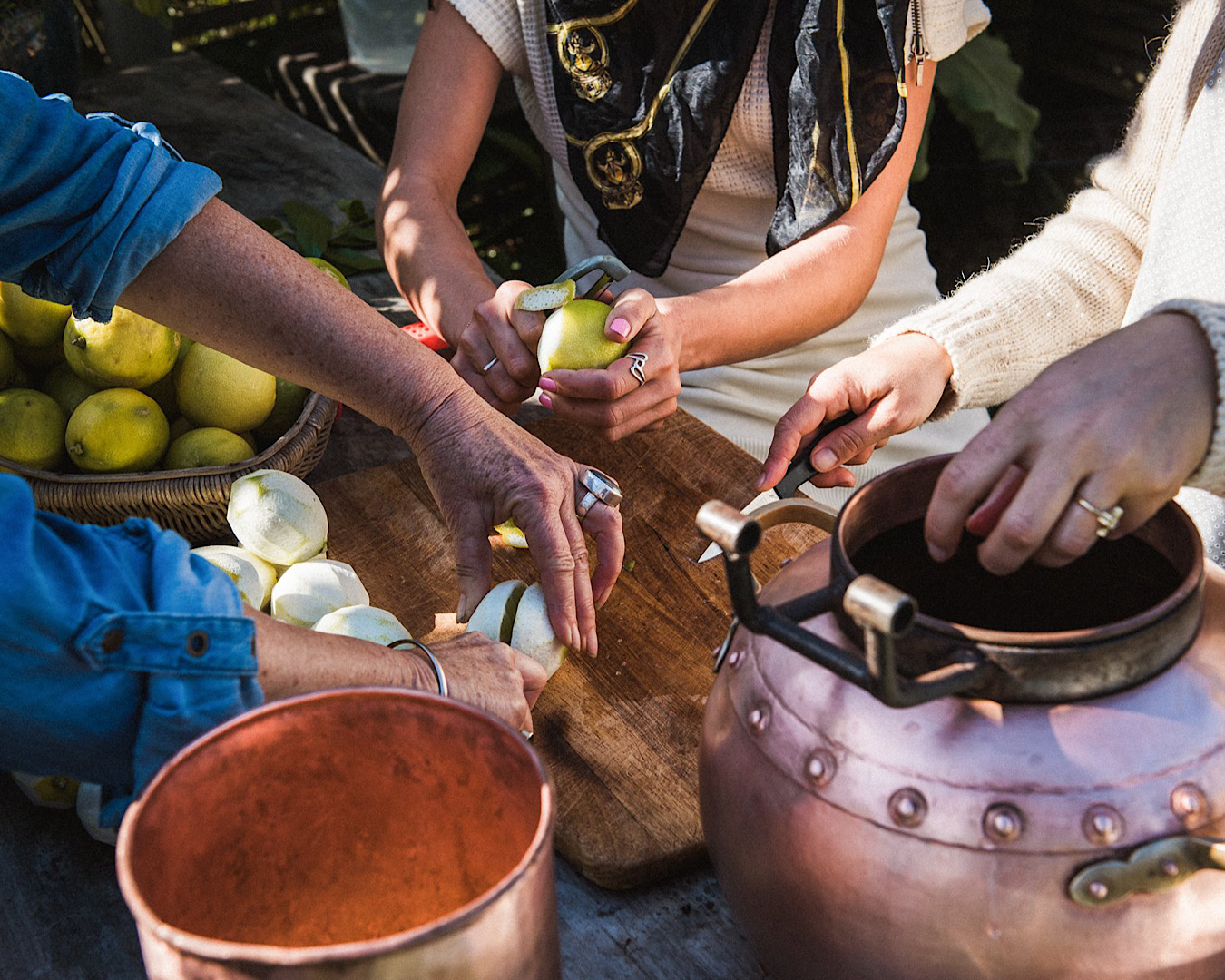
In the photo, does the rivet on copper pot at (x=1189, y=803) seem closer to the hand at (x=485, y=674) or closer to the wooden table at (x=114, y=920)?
the wooden table at (x=114, y=920)

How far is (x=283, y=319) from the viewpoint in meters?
1.25

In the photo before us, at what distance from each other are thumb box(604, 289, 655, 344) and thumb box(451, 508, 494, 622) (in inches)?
14.1

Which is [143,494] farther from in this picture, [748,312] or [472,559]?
[748,312]

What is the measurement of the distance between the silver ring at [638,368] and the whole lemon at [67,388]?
2.43 feet

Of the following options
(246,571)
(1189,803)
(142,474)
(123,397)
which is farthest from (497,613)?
(1189,803)

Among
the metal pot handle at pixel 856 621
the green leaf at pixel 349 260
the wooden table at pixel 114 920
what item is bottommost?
the green leaf at pixel 349 260

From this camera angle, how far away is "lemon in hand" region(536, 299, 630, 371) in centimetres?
152

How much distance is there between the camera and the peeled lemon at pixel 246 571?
124 centimetres

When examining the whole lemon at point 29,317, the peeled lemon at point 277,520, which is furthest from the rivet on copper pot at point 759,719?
the whole lemon at point 29,317

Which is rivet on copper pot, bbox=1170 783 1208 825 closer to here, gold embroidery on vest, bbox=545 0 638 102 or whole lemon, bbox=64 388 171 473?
whole lemon, bbox=64 388 171 473

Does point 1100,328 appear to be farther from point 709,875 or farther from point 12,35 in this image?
point 12,35

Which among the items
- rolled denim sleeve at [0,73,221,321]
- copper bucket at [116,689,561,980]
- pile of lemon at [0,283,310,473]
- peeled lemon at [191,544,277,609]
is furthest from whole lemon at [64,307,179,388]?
copper bucket at [116,689,561,980]

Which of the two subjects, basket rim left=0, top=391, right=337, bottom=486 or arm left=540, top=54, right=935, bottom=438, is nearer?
basket rim left=0, top=391, right=337, bottom=486

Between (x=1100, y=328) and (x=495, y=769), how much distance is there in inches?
45.5
